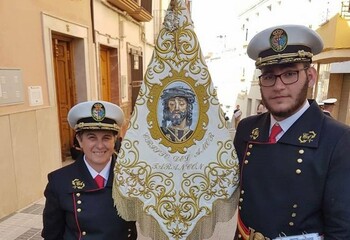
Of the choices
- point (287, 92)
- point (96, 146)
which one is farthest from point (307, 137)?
point (96, 146)

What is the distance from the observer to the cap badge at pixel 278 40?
1199 mm

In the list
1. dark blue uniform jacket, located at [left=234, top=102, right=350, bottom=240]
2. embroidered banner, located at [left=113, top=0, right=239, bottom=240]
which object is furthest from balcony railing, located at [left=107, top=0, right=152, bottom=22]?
dark blue uniform jacket, located at [left=234, top=102, right=350, bottom=240]

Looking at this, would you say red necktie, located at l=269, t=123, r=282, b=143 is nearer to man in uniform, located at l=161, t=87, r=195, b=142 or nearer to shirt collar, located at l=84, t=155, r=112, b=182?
man in uniform, located at l=161, t=87, r=195, b=142

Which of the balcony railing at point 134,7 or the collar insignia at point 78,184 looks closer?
the collar insignia at point 78,184

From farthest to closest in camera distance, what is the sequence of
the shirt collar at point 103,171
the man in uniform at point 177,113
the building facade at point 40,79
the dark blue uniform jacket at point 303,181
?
the building facade at point 40,79
the shirt collar at point 103,171
the man in uniform at point 177,113
the dark blue uniform jacket at point 303,181

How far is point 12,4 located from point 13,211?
261cm

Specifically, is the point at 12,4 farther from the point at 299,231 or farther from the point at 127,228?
the point at 299,231

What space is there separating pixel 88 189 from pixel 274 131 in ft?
3.31

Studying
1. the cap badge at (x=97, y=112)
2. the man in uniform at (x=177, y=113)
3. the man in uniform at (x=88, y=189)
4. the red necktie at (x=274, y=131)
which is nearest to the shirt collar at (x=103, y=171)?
the man in uniform at (x=88, y=189)

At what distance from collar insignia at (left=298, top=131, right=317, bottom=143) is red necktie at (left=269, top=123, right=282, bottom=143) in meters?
0.11

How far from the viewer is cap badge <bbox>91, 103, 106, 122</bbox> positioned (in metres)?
1.48

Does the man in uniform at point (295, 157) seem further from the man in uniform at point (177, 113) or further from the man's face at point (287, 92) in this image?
the man in uniform at point (177, 113)

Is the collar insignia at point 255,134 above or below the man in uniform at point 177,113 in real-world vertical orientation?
below

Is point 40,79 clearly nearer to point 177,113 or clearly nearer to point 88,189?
point 88,189
